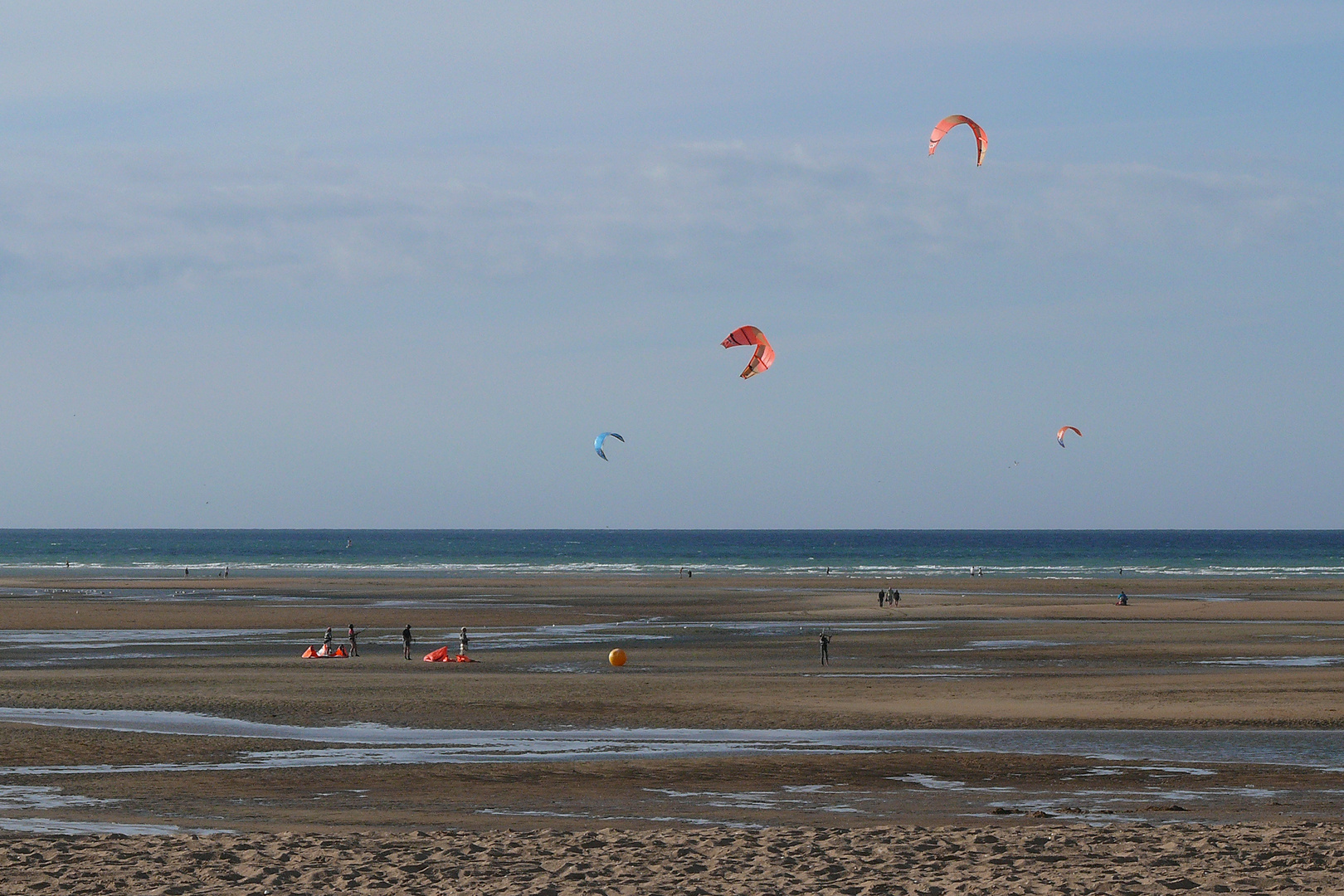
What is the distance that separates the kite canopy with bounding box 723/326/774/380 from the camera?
39.5 m

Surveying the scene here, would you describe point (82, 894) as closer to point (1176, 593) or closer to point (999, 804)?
point (999, 804)

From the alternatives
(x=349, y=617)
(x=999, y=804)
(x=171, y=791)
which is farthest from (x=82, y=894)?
(x=349, y=617)

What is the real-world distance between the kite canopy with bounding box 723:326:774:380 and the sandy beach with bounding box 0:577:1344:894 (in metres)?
7.78

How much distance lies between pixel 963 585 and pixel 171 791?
64.2 meters

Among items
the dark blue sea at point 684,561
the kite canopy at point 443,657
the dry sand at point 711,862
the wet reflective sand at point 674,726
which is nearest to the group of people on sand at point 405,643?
the kite canopy at point 443,657

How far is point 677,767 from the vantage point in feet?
56.4

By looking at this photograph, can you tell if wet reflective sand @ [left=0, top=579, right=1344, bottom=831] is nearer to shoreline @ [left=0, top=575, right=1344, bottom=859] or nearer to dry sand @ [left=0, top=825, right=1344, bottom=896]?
shoreline @ [left=0, top=575, right=1344, bottom=859]

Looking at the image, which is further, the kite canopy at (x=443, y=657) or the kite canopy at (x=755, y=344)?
the kite canopy at (x=755, y=344)

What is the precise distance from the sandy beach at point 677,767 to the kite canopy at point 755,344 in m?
7.78

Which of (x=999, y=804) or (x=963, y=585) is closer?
(x=999, y=804)

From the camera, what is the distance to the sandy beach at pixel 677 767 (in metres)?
11.1

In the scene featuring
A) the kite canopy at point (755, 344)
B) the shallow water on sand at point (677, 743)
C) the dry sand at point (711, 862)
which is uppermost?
the kite canopy at point (755, 344)

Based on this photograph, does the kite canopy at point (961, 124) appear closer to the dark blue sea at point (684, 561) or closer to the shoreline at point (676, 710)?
the shoreline at point (676, 710)

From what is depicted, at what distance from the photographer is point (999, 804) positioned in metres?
14.5
